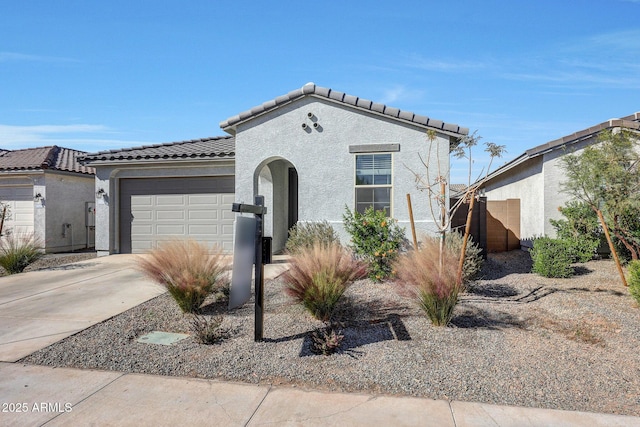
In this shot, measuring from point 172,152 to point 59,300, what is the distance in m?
6.97

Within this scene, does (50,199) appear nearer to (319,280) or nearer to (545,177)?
(319,280)

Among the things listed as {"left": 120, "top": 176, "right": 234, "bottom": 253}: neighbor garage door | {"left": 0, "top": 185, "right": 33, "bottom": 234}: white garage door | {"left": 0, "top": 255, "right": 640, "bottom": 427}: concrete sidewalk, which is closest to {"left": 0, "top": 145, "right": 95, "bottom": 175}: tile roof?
{"left": 0, "top": 185, "right": 33, "bottom": 234}: white garage door

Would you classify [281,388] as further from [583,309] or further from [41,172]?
[41,172]

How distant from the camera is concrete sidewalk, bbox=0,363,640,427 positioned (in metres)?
3.35

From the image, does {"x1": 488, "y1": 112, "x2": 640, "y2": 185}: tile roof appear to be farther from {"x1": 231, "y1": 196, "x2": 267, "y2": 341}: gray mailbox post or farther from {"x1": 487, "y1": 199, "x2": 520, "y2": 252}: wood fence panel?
{"x1": 231, "y1": 196, "x2": 267, "y2": 341}: gray mailbox post

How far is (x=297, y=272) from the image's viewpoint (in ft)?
19.4

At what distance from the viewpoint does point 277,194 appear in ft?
42.4

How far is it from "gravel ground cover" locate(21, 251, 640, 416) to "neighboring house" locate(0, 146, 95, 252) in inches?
415

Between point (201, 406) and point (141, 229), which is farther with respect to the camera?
point (141, 229)

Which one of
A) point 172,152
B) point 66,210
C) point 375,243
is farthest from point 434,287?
point 66,210

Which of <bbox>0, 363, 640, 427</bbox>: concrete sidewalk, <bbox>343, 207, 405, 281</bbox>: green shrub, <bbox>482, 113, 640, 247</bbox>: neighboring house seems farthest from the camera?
<bbox>482, 113, 640, 247</bbox>: neighboring house

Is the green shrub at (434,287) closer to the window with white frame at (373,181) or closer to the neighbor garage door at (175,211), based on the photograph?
the window with white frame at (373,181)

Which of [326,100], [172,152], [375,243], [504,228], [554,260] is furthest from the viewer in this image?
[504,228]

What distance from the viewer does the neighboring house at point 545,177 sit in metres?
11.4
